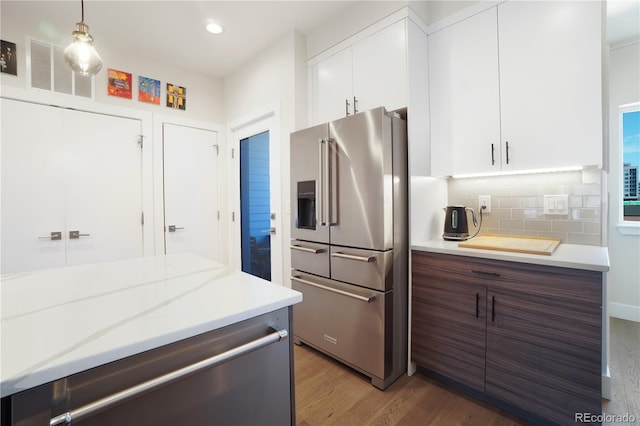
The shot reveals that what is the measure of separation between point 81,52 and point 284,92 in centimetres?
162

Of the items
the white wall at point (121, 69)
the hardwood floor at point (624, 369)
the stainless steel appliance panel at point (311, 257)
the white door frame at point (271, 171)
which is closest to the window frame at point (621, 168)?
the hardwood floor at point (624, 369)

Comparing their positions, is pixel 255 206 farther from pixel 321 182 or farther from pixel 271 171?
pixel 321 182

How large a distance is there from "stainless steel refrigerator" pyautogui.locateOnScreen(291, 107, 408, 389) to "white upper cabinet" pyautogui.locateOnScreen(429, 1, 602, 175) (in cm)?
44

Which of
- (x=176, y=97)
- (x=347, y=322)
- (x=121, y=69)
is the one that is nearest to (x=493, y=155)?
(x=347, y=322)

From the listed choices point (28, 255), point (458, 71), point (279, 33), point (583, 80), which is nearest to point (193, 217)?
point (28, 255)

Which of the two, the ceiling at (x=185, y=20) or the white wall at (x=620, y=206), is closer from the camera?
the ceiling at (x=185, y=20)

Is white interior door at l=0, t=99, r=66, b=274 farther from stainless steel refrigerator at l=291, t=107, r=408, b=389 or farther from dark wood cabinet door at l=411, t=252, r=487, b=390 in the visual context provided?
dark wood cabinet door at l=411, t=252, r=487, b=390

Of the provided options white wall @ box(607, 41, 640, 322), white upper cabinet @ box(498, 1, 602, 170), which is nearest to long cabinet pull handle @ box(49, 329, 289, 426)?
white upper cabinet @ box(498, 1, 602, 170)

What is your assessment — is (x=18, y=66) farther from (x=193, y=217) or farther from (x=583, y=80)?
(x=583, y=80)

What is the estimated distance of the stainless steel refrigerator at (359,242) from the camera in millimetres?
1884

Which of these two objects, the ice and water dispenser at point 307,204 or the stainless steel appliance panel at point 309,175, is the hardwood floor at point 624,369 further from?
the ice and water dispenser at point 307,204

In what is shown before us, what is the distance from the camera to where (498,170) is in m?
1.95

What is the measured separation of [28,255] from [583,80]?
4258 millimetres

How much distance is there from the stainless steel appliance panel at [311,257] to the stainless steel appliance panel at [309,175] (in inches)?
2.2
